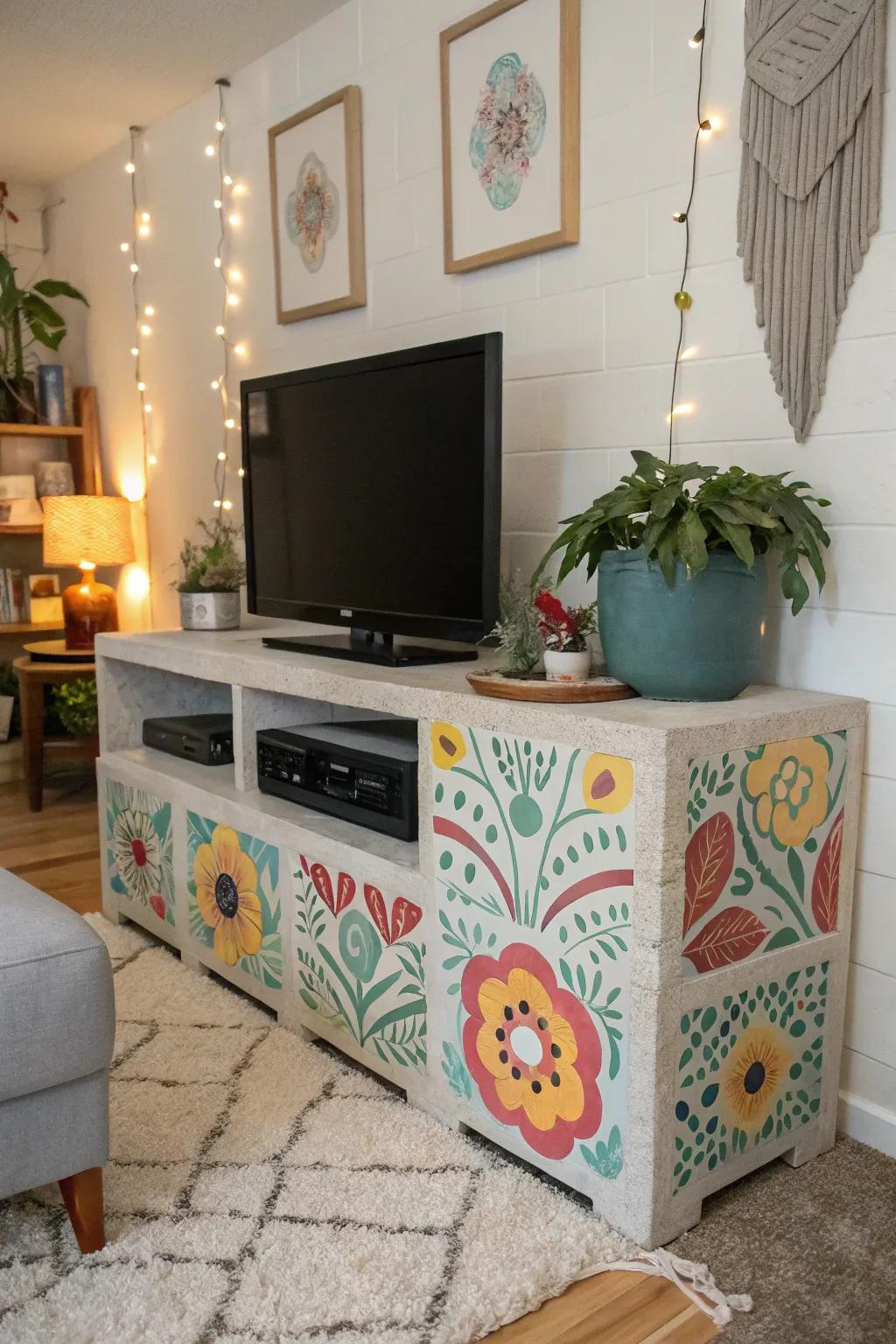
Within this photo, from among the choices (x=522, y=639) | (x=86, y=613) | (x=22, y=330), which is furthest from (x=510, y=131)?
(x=22, y=330)

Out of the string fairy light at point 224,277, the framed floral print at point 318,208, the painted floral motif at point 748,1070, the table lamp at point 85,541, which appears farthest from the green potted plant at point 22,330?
the painted floral motif at point 748,1070

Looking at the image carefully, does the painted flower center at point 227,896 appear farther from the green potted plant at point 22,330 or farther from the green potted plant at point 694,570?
the green potted plant at point 22,330

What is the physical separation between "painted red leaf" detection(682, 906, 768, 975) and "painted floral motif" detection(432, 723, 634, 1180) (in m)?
0.11

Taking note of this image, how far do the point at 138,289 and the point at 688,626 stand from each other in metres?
2.89

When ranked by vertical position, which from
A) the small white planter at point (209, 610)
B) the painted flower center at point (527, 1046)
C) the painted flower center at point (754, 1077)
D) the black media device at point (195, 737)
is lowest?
the painted flower center at point (754, 1077)

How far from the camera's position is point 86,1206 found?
155 centimetres

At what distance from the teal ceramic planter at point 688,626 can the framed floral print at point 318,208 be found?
1439 mm

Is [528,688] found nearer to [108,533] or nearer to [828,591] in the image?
[828,591]

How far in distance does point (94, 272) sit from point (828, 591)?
3.28 metres

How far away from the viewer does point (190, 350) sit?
359 centimetres

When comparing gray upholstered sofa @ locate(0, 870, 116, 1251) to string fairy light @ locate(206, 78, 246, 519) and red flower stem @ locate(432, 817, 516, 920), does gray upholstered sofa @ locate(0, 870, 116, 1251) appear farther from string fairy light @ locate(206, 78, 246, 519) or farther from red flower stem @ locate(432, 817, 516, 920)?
string fairy light @ locate(206, 78, 246, 519)

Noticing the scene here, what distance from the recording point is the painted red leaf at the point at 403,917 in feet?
6.32

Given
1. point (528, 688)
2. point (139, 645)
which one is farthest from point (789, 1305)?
point (139, 645)

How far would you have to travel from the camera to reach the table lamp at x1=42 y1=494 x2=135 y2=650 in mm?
3896
